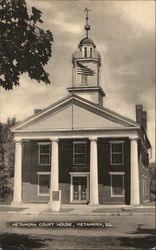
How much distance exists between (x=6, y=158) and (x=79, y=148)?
490 cm

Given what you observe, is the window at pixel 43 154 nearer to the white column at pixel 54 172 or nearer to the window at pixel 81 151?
the white column at pixel 54 172

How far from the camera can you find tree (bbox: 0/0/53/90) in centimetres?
819

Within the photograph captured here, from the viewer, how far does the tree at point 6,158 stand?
10.2 m

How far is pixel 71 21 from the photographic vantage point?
33.0 ft

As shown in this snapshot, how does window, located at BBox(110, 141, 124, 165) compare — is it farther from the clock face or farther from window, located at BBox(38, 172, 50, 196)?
the clock face

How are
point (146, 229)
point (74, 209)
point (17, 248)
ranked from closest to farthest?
point (17, 248) → point (146, 229) → point (74, 209)

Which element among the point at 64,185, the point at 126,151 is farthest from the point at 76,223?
the point at 126,151

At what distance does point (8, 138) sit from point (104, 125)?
5.99m

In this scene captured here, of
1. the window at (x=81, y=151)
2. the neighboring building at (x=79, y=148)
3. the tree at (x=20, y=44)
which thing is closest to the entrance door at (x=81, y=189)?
the neighboring building at (x=79, y=148)

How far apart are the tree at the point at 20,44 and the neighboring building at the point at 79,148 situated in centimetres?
173

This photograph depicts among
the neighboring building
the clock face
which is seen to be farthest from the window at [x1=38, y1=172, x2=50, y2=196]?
the clock face

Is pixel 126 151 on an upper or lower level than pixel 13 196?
upper

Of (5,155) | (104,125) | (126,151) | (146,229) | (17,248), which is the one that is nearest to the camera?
(17,248)

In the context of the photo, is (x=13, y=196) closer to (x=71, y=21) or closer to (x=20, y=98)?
(x=20, y=98)
